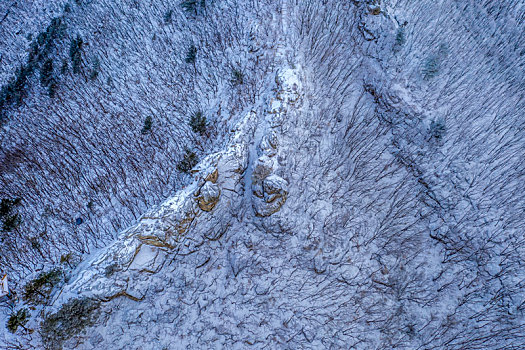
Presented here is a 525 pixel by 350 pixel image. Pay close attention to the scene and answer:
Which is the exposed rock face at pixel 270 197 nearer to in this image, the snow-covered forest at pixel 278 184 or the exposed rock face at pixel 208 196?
the snow-covered forest at pixel 278 184

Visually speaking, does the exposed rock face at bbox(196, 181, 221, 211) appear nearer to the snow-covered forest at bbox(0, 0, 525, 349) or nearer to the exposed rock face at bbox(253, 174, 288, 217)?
the snow-covered forest at bbox(0, 0, 525, 349)

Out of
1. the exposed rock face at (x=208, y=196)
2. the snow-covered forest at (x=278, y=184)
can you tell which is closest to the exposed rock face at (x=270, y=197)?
the snow-covered forest at (x=278, y=184)

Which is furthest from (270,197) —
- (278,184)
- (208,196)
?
(208,196)

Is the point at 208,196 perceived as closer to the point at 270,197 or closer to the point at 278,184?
the point at 270,197

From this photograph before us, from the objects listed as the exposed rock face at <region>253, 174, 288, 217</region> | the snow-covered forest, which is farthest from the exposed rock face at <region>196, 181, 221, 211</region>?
the exposed rock face at <region>253, 174, 288, 217</region>

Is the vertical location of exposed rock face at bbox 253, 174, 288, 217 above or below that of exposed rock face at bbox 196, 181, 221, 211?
above

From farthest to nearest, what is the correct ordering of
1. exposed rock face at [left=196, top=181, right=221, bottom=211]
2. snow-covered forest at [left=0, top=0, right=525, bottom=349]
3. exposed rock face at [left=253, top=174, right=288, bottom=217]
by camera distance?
exposed rock face at [left=196, top=181, right=221, bottom=211]
exposed rock face at [left=253, top=174, right=288, bottom=217]
snow-covered forest at [left=0, top=0, right=525, bottom=349]

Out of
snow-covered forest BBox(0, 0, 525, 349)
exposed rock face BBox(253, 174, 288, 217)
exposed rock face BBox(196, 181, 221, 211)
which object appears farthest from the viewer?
exposed rock face BBox(196, 181, 221, 211)

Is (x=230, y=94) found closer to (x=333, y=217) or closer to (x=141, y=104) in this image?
(x=141, y=104)
